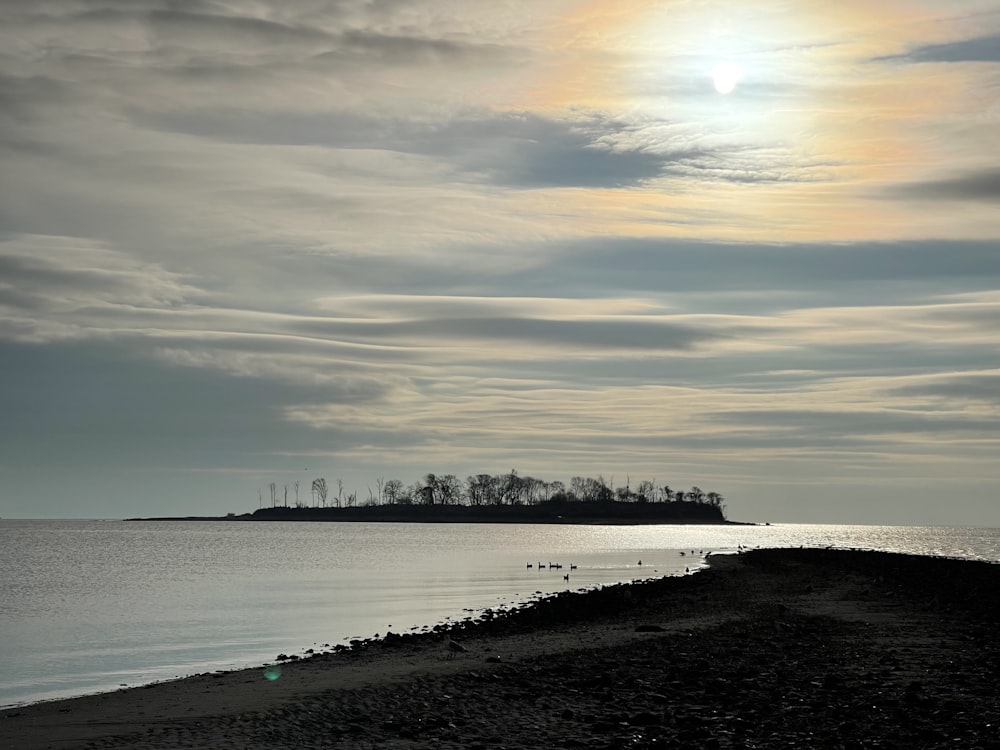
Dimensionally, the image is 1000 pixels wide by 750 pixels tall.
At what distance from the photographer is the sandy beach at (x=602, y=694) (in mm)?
19000

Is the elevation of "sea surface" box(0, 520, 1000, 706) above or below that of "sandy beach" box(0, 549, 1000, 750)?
below

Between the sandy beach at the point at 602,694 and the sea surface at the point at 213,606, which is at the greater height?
the sandy beach at the point at 602,694

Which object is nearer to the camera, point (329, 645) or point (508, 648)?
point (508, 648)

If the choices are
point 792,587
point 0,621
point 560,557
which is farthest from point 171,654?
point 560,557

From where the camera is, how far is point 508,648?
33969 millimetres

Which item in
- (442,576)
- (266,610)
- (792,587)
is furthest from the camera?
(442,576)

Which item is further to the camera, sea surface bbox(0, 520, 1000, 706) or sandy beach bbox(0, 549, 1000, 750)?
sea surface bbox(0, 520, 1000, 706)

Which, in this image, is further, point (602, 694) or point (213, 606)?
point (213, 606)

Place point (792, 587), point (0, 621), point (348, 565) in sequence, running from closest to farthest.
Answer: point (0, 621) → point (792, 587) → point (348, 565)

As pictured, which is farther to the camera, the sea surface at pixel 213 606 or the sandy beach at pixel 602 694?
the sea surface at pixel 213 606

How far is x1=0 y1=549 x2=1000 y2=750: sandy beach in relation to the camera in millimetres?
19000

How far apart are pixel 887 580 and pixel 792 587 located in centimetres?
699

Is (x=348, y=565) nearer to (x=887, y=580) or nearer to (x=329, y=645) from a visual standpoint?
(x=887, y=580)

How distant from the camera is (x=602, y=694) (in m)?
23.1
